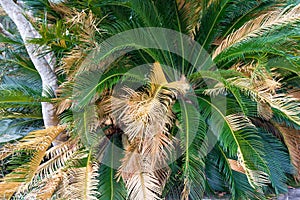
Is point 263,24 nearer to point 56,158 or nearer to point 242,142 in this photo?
point 242,142

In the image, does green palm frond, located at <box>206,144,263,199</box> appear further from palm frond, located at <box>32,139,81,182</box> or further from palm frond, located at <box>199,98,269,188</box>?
palm frond, located at <box>32,139,81,182</box>

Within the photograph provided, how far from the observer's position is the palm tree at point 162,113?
1.82 metres

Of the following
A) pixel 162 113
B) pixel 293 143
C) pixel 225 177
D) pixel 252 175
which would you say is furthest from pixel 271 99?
pixel 293 143

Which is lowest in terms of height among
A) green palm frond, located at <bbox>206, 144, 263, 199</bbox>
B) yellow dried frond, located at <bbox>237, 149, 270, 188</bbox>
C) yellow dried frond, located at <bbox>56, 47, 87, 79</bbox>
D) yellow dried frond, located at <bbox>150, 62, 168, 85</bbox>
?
green palm frond, located at <bbox>206, 144, 263, 199</bbox>

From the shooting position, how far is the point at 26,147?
1.93m

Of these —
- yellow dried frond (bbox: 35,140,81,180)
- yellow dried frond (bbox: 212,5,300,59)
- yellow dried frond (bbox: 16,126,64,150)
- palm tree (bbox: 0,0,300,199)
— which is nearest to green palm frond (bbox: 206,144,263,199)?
palm tree (bbox: 0,0,300,199)

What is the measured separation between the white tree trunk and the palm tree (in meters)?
0.16

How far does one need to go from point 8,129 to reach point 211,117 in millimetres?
2032

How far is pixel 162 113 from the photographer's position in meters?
1.92

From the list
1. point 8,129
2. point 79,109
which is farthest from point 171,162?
point 8,129

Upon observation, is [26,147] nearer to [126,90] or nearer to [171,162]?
[126,90]

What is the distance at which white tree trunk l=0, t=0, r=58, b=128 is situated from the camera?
2283 millimetres

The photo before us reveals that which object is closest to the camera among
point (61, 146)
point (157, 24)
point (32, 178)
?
point (32, 178)

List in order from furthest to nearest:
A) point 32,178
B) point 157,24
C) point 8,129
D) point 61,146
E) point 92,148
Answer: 1. point 8,129
2. point 157,24
3. point 61,146
4. point 92,148
5. point 32,178
